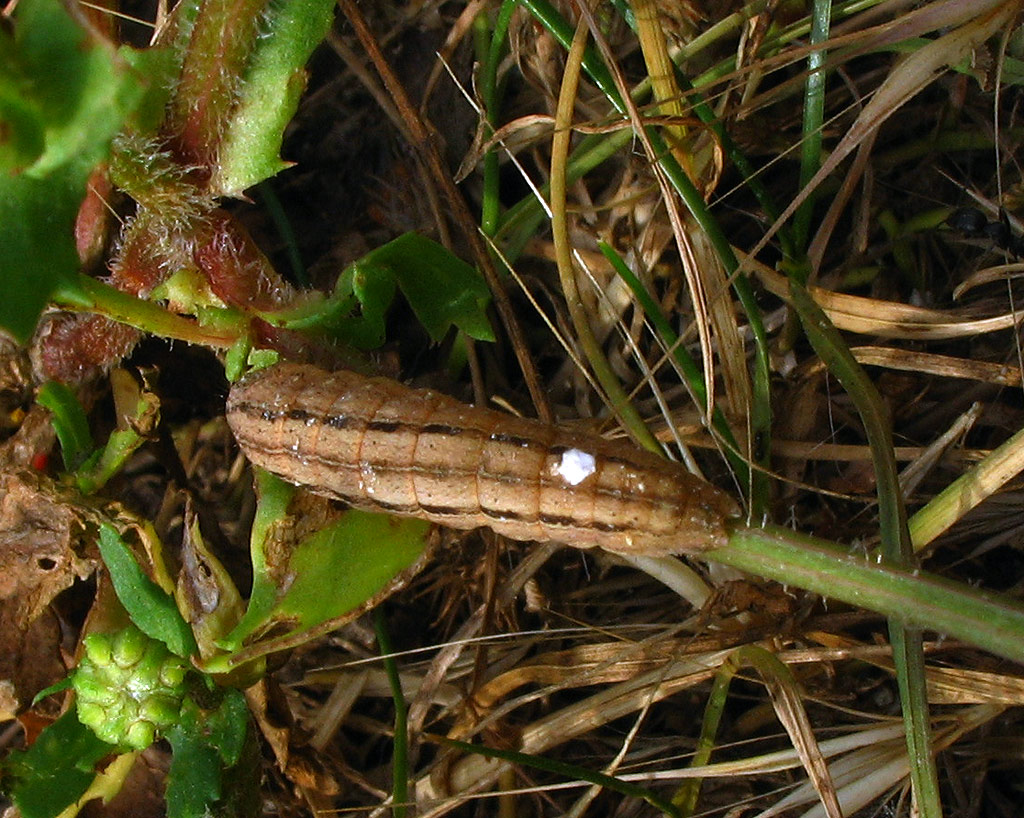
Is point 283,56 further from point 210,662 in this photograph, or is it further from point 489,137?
point 210,662

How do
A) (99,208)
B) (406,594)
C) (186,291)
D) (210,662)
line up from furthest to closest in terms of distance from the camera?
(406,594) < (99,208) < (186,291) < (210,662)

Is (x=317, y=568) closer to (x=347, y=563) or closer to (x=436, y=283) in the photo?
(x=347, y=563)

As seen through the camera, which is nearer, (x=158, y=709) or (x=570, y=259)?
(x=158, y=709)

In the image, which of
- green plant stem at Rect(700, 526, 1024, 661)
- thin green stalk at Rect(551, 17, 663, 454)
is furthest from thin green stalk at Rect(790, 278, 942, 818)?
thin green stalk at Rect(551, 17, 663, 454)

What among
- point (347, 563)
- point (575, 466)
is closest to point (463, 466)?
point (575, 466)

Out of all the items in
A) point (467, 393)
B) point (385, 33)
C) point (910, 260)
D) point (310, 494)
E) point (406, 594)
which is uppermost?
point (385, 33)

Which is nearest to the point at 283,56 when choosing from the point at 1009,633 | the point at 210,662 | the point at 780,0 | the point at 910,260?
the point at 780,0

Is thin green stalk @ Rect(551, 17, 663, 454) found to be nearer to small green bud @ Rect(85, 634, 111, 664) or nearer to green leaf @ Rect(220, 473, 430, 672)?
green leaf @ Rect(220, 473, 430, 672)
